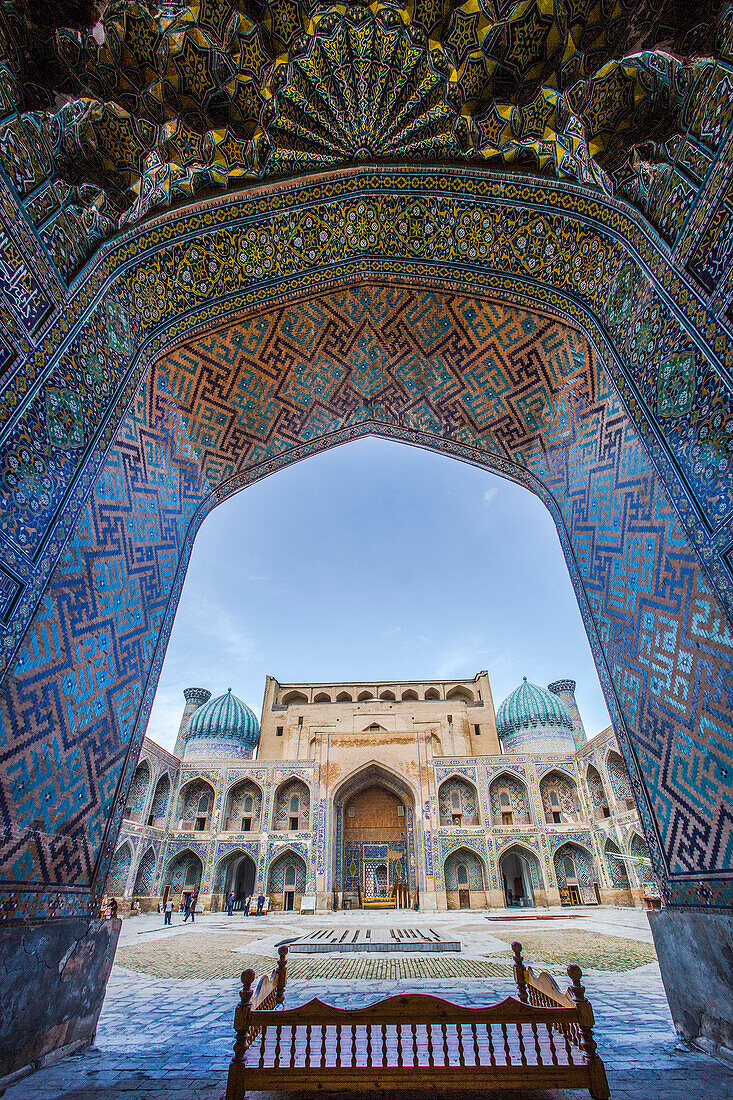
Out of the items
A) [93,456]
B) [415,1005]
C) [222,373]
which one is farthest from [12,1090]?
[222,373]

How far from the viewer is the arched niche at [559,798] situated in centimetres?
2159

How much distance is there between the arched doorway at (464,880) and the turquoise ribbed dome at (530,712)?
796 cm

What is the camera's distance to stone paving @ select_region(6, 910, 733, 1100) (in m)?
2.34

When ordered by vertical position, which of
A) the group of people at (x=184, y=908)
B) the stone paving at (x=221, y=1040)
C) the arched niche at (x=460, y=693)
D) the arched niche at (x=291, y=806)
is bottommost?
the stone paving at (x=221, y=1040)

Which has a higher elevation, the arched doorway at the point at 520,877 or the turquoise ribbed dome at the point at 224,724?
the turquoise ribbed dome at the point at 224,724

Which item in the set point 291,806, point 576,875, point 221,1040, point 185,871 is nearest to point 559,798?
point 576,875

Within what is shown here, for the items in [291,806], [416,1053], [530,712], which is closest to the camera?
[416,1053]

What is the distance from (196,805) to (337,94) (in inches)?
948

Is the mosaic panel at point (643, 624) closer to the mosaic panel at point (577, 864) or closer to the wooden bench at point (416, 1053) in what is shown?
the wooden bench at point (416, 1053)

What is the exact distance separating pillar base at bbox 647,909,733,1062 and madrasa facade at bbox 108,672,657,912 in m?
17.9

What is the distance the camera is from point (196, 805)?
22.2 m

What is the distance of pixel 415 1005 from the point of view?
2146mm

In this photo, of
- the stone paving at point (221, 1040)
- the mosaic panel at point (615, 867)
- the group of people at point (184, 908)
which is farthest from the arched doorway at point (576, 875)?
the stone paving at point (221, 1040)

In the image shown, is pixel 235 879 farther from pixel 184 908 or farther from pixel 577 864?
pixel 577 864
